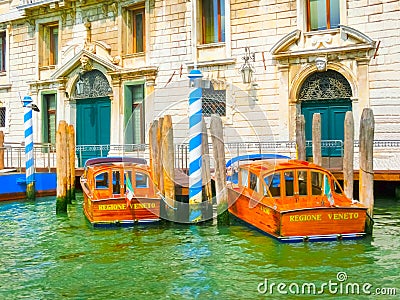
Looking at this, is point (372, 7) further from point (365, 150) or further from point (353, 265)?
point (353, 265)

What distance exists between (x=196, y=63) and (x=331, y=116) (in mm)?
4090

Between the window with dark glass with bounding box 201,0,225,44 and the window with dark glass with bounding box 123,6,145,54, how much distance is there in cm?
237

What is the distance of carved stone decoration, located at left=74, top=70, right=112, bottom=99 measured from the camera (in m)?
17.7

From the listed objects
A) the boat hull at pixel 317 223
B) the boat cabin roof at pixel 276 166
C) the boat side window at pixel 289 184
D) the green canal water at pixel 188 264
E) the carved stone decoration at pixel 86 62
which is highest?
the carved stone decoration at pixel 86 62

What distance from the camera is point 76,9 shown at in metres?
18.3

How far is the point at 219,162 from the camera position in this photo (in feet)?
30.2

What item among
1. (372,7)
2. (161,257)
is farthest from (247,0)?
(161,257)

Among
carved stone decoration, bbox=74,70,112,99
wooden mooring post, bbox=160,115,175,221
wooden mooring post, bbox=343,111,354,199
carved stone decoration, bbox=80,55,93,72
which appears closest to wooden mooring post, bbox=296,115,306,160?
wooden mooring post, bbox=343,111,354,199

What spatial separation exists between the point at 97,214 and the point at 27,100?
5.15m

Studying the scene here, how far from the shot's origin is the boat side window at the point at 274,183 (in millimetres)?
8761

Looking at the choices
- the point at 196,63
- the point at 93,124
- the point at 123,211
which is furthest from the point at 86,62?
the point at 123,211

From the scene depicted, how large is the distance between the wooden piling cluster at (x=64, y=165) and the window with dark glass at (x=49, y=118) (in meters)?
6.96

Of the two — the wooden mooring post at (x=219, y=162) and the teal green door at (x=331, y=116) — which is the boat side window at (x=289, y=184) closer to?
the wooden mooring post at (x=219, y=162)

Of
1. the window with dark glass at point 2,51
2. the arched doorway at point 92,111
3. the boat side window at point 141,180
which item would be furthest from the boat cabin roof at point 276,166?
the window with dark glass at point 2,51
